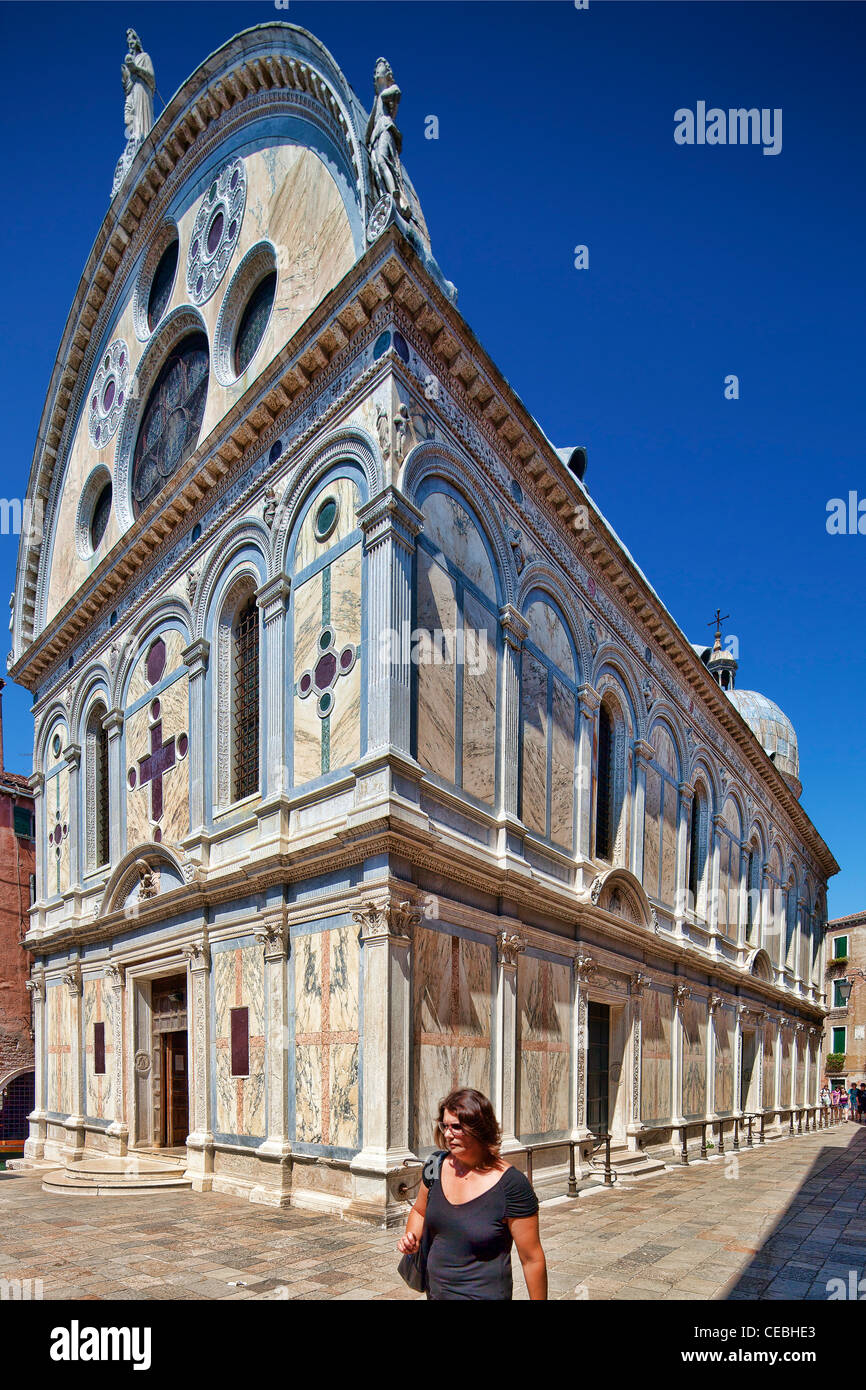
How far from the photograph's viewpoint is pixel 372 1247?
29.1ft

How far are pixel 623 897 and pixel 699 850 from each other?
22.2ft

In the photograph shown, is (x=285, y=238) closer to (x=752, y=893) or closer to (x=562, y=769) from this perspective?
(x=562, y=769)

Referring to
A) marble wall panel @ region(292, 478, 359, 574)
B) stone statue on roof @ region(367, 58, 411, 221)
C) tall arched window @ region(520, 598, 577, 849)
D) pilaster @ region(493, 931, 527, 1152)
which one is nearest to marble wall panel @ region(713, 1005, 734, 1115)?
tall arched window @ region(520, 598, 577, 849)

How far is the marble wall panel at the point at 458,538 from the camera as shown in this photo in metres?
12.5

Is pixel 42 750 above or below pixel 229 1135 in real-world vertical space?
above

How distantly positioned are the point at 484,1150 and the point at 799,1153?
21856 millimetres

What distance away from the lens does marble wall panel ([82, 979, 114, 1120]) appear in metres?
17.2

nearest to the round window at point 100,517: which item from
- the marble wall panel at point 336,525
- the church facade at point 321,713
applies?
the church facade at point 321,713

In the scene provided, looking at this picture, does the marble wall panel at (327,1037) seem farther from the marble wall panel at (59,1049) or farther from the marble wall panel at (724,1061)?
the marble wall panel at (724,1061)

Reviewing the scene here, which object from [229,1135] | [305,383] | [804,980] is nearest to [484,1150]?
[229,1135]

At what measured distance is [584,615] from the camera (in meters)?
17.5

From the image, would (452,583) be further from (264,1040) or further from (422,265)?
(264,1040)

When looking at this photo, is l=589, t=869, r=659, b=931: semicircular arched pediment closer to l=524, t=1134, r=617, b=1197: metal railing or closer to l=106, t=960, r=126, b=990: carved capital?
l=524, t=1134, r=617, b=1197: metal railing

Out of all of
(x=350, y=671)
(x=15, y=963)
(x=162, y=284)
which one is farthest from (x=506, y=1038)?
(x=15, y=963)
